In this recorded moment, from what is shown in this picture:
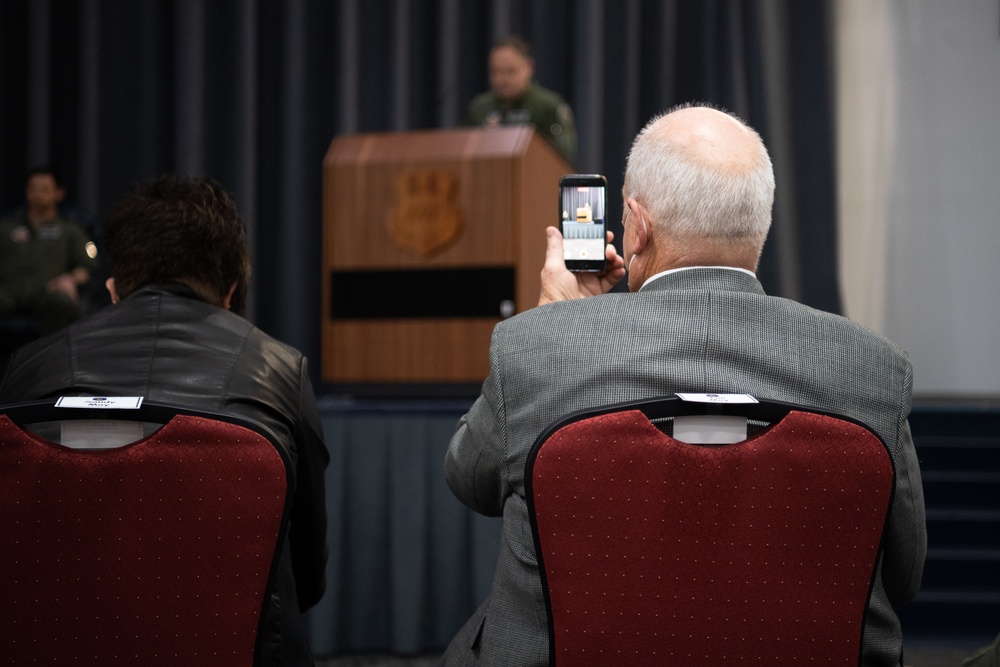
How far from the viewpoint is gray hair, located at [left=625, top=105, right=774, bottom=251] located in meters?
1.04

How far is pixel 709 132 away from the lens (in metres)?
1.07

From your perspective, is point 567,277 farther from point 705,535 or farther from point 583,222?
point 705,535

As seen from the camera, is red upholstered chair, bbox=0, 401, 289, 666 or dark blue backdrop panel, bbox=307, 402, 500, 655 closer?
red upholstered chair, bbox=0, 401, 289, 666

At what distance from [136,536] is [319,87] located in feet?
14.6

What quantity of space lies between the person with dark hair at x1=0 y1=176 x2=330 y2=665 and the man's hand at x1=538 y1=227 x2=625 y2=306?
0.40 m

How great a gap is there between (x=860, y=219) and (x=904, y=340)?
0.65m

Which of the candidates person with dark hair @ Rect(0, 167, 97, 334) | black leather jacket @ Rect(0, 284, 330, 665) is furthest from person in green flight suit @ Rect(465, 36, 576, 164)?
black leather jacket @ Rect(0, 284, 330, 665)

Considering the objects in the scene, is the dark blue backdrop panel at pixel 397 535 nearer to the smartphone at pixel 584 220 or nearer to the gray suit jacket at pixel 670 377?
the smartphone at pixel 584 220

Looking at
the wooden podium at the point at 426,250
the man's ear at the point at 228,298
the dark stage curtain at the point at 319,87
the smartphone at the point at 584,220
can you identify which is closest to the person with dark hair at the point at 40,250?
the dark stage curtain at the point at 319,87

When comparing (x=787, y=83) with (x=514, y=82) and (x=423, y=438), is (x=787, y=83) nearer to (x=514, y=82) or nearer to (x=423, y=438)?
(x=514, y=82)

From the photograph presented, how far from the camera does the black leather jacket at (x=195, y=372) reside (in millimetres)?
1165

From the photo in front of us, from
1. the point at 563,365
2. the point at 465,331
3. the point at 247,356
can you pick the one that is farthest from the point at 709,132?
the point at 465,331

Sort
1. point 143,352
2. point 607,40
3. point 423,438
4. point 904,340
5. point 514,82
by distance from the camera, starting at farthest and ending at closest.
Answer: point 607,40 → point 904,340 → point 514,82 → point 423,438 → point 143,352

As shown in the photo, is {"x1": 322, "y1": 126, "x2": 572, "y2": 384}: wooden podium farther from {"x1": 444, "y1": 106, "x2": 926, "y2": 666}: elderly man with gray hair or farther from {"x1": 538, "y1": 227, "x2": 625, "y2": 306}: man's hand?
{"x1": 444, "y1": 106, "x2": 926, "y2": 666}: elderly man with gray hair
